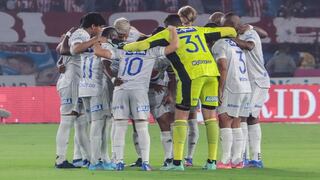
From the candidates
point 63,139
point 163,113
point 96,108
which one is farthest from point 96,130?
point 163,113

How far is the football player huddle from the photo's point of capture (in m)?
13.2

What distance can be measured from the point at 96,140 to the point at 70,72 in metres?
Result: 1.24

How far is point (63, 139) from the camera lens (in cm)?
1417

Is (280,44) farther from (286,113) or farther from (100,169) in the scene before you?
(100,169)

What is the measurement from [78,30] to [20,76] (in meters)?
20.1

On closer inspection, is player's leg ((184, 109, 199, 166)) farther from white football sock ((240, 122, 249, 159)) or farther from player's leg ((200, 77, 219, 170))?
player's leg ((200, 77, 219, 170))

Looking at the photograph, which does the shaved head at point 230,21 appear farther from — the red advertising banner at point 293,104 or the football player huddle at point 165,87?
the red advertising banner at point 293,104

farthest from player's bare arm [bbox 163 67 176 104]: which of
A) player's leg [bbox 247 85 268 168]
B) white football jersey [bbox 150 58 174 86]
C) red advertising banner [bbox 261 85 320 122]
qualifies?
red advertising banner [bbox 261 85 320 122]

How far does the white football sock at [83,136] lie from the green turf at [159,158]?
1.74 ft

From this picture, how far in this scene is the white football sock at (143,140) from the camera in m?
13.2

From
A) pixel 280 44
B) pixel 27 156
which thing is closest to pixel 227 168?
pixel 27 156

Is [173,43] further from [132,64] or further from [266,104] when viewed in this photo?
[266,104]

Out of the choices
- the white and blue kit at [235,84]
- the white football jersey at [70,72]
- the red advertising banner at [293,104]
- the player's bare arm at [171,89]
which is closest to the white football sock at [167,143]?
the player's bare arm at [171,89]

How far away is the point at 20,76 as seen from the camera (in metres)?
33.6
